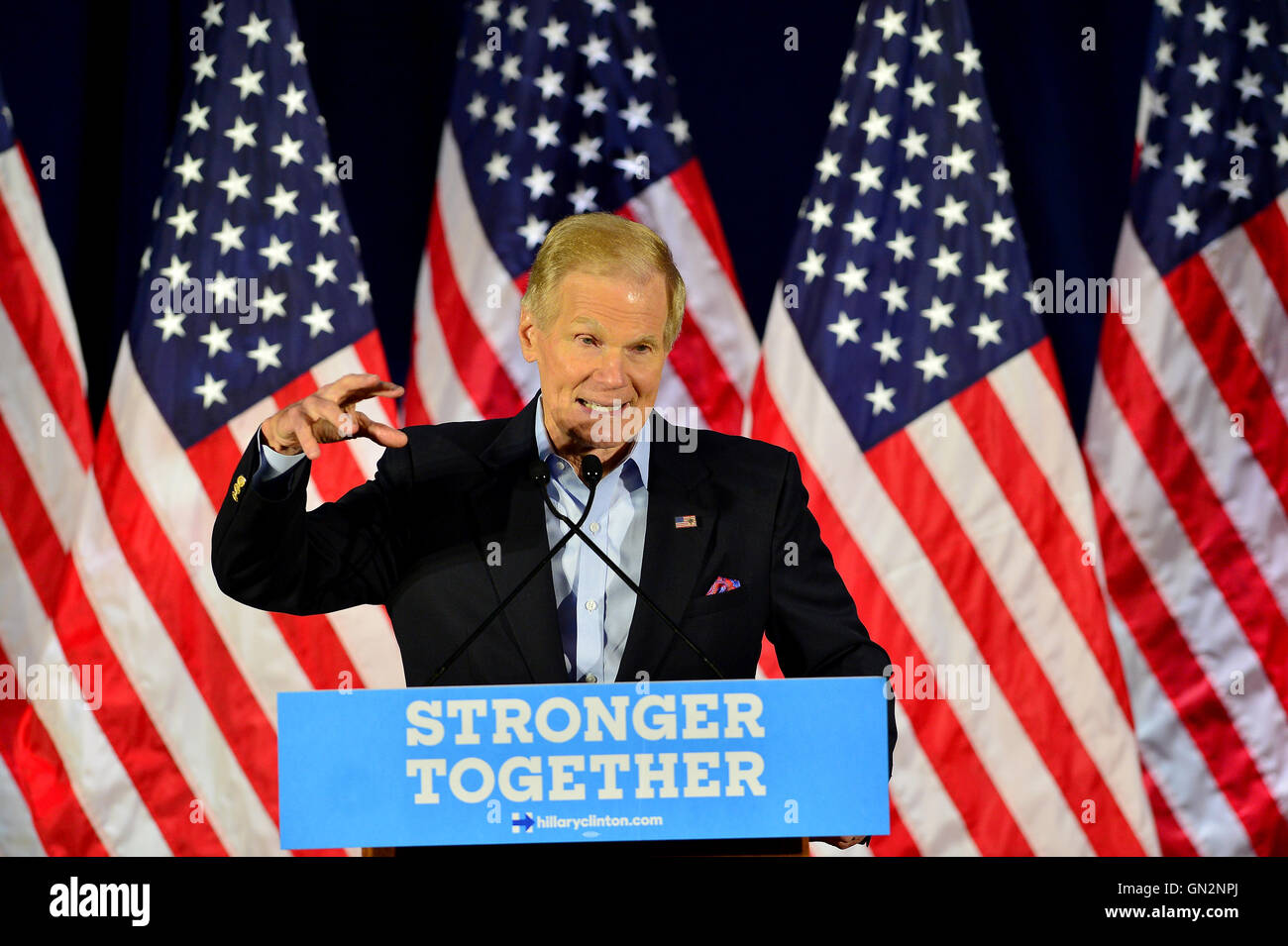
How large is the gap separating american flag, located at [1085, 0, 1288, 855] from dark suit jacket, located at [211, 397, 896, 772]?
7.44 ft

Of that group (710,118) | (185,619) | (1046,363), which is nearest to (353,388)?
(185,619)

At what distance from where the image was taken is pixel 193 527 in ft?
12.5

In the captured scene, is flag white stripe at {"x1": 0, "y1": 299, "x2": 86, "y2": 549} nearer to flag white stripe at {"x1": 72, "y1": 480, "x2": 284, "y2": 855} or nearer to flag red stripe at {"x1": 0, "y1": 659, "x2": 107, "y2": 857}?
flag white stripe at {"x1": 72, "y1": 480, "x2": 284, "y2": 855}

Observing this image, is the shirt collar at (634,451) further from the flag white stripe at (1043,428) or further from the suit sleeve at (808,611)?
the flag white stripe at (1043,428)

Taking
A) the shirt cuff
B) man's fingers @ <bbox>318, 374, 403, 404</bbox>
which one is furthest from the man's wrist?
man's fingers @ <bbox>318, 374, 403, 404</bbox>

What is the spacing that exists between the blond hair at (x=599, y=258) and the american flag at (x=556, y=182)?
1806mm

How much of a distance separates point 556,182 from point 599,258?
2003mm

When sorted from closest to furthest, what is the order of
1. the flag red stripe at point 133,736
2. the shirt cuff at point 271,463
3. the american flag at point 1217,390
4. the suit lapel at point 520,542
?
the shirt cuff at point 271,463 → the suit lapel at point 520,542 → the flag red stripe at point 133,736 → the american flag at point 1217,390

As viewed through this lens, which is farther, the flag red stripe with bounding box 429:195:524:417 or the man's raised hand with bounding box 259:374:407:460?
the flag red stripe with bounding box 429:195:524:417

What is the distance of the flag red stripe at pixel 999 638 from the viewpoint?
151 inches

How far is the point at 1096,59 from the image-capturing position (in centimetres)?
432

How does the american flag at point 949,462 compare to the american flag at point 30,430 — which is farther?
the american flag at point 30,430

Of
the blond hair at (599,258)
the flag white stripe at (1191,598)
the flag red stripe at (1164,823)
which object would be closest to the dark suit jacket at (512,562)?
the blond hair at (599,258)

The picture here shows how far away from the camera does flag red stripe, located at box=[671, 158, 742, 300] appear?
4.00 meters
